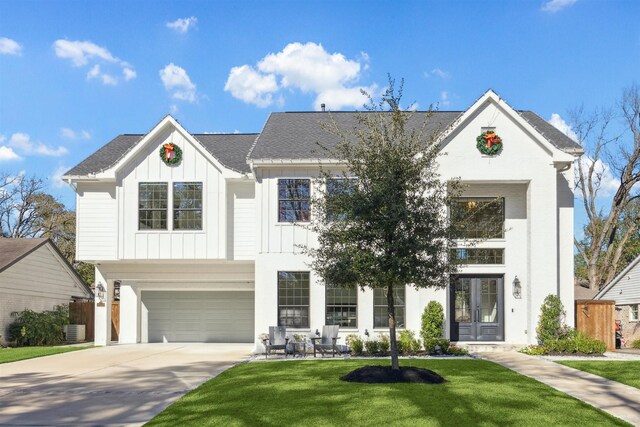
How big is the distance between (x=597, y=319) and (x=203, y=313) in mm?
14313

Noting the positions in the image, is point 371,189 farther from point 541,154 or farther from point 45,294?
point 45,294

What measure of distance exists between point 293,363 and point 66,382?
5490mm

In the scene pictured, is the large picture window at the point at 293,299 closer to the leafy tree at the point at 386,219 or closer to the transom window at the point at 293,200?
the transom window at the point at 293,200

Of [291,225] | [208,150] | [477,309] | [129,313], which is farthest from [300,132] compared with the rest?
[129,313]

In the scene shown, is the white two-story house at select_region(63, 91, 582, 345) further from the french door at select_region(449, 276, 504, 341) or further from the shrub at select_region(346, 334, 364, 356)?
the shrub at select_region(346, 334, 364, 356)

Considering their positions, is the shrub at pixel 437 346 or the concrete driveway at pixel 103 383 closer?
the concrete driveway at pixel 103 383

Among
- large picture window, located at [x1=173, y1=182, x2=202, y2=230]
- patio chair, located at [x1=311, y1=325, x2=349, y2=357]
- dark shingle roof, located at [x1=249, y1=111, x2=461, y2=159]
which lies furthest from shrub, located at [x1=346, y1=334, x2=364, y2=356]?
large picture window, located at [x1=173, y1=182, x2=202, y2=230]

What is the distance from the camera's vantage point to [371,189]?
1320 cm

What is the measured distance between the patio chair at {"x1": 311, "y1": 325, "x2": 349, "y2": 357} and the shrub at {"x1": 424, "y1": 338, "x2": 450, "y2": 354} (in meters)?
2.41

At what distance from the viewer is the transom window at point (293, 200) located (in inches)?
842

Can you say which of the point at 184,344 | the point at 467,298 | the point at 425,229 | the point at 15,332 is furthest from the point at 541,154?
the point at 15,332

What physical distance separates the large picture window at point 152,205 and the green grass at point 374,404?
9798mm

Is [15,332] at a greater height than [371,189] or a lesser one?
lesser

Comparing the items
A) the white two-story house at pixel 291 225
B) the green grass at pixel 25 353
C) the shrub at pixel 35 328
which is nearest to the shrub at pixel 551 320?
the white two-story house at pixel 291 225
